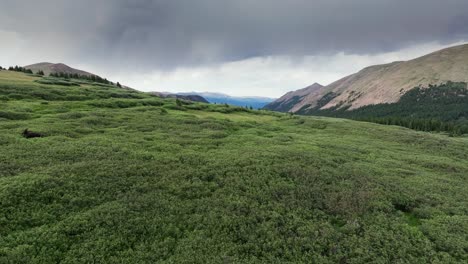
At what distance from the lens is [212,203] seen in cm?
1989

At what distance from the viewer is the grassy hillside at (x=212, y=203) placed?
49.6ft

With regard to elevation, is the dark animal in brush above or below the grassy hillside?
above

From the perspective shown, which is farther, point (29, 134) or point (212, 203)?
point (29, 134)

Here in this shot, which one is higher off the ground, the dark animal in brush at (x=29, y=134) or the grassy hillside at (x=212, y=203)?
the dark animal in brush at (x=29, y=134)

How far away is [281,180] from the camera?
24.7 meters

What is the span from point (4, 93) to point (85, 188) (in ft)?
172

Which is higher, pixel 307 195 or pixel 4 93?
pixel 4 93

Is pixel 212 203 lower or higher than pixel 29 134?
lower

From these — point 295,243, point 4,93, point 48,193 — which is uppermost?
point 4,93

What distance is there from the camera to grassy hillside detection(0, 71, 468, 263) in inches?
596

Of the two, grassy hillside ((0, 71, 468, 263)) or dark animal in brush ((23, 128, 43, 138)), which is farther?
dark animal in brush ((23, 128, 43, 138))

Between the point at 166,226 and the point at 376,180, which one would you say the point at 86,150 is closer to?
the point at 166,226

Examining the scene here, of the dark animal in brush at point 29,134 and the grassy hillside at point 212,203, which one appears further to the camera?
the dark animal in brush at point 29,134

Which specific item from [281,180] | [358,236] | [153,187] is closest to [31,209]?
[153,187]
